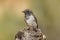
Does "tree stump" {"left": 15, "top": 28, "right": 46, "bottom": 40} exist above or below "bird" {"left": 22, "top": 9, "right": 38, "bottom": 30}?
below

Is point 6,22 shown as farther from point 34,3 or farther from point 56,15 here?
point 56,15

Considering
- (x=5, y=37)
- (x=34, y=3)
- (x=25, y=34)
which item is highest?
(x=34, y=3)

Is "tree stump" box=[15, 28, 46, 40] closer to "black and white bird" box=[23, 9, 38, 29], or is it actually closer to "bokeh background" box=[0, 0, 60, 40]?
"black and white bird" box=[23, 9, 38, 29]

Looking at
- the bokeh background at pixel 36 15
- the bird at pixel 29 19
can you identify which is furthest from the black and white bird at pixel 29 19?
the bokeh background at pixel 36 15

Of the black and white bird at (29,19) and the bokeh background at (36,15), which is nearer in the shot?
the black and white bird at (29,19)

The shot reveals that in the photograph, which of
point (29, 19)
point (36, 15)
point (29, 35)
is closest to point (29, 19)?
point (29, 19)

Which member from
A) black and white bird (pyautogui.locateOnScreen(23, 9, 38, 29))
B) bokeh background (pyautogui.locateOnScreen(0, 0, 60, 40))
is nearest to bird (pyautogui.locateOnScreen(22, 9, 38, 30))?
black and white bird (pyautogui.locateOnScreen(23, 9, 38, 29))

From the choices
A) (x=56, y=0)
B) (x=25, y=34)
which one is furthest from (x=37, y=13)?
(x=25, y=34)

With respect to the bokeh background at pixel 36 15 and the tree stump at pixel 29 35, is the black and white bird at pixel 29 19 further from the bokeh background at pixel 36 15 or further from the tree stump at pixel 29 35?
the bokeh background at pixel 36 15
